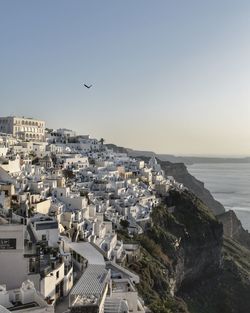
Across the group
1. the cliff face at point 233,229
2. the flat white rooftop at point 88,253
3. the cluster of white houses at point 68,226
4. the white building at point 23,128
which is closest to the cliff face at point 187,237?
the cluster of white houses at point 68,226

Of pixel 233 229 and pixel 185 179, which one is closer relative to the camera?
pixel 233 229

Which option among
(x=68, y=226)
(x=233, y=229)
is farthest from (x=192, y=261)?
(x=233, y=229)

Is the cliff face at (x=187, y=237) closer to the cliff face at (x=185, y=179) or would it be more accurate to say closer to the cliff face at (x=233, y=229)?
the cliff face at (x=233, y=229)

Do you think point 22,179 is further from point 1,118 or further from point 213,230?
point 1,118

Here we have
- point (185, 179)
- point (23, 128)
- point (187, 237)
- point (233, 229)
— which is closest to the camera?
point (187, 237)

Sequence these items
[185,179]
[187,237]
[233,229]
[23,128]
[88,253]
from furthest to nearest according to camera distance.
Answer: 1. [185,179]
2. [233,229]
3. [23,128]
4. [187,237]
5. [88,253]

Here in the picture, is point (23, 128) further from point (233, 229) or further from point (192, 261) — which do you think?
point (233, 229)

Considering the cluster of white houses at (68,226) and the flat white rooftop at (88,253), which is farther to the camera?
the flat white rooftop at (88,253)

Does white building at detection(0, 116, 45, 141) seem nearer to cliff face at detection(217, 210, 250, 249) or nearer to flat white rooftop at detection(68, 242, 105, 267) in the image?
cliff face at detection(217, 210, 250, 249)

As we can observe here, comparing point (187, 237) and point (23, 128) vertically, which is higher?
point (23, 128)
